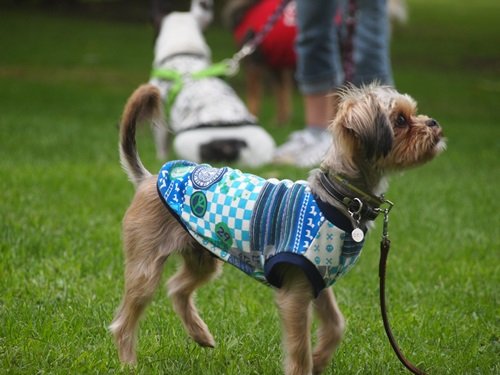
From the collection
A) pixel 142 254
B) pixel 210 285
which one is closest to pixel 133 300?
pixel 142 254

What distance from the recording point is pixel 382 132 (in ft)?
11.2

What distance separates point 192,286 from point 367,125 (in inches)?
53.0

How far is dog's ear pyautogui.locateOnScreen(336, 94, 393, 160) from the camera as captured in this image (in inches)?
133

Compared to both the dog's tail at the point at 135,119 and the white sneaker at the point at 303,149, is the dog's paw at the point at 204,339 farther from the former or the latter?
the white sneaker at the point at 303,149

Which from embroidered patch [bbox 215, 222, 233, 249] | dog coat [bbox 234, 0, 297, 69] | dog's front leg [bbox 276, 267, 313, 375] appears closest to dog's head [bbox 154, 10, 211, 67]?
dog coat [bbox 234, 0, 297, 69]

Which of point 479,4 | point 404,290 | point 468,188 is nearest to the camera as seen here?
point 404,290

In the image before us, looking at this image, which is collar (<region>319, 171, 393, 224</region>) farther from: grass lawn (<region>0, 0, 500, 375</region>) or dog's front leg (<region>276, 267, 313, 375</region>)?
grass lawn (<region>0, 0, 500, 375</region>)

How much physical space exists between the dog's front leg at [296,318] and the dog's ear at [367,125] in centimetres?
62

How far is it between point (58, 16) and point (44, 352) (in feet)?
81.4

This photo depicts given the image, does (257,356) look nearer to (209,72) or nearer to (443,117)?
(209,72)

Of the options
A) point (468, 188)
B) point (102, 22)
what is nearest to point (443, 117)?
point (468, 188)

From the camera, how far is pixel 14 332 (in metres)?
3.94

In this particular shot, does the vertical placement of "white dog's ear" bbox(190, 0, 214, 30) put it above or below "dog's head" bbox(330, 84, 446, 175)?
below

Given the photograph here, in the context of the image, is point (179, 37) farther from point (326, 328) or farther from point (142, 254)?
point (326, 328)
